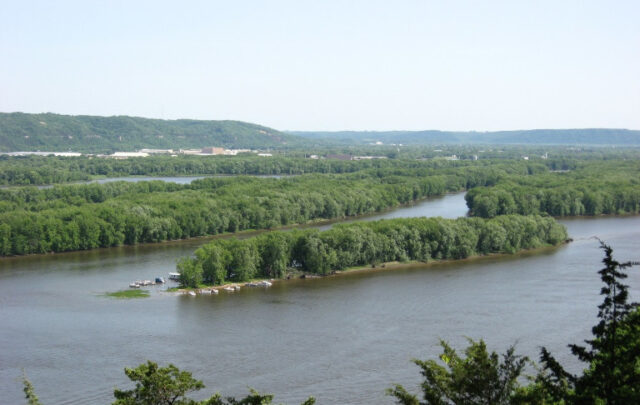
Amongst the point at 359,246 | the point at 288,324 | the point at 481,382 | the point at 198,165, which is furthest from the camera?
the point at 198,165

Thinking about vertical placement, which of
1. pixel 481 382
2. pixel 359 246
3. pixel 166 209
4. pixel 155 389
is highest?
pixel 481 382

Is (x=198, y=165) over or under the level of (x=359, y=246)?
over

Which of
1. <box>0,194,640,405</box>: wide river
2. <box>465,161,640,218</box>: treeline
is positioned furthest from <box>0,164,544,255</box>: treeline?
<box>465,161,640,218</box>: treeline

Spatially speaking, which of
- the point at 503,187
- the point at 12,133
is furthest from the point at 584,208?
the point at 12,133

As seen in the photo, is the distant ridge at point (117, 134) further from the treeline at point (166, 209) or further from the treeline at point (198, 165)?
the treeline at point (166, 209)

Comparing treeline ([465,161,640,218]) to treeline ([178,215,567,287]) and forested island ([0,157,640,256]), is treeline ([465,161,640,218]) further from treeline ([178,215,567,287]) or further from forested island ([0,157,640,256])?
treeline ([178,215,567,287])

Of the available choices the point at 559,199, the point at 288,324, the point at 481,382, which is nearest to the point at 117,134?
the point at 559,199

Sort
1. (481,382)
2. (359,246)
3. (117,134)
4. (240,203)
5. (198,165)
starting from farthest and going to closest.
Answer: (117,134) < (198,165) < (240,203) < (359,246) < (481,382)

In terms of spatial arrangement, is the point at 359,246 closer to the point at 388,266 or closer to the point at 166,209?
the point at 388,266
